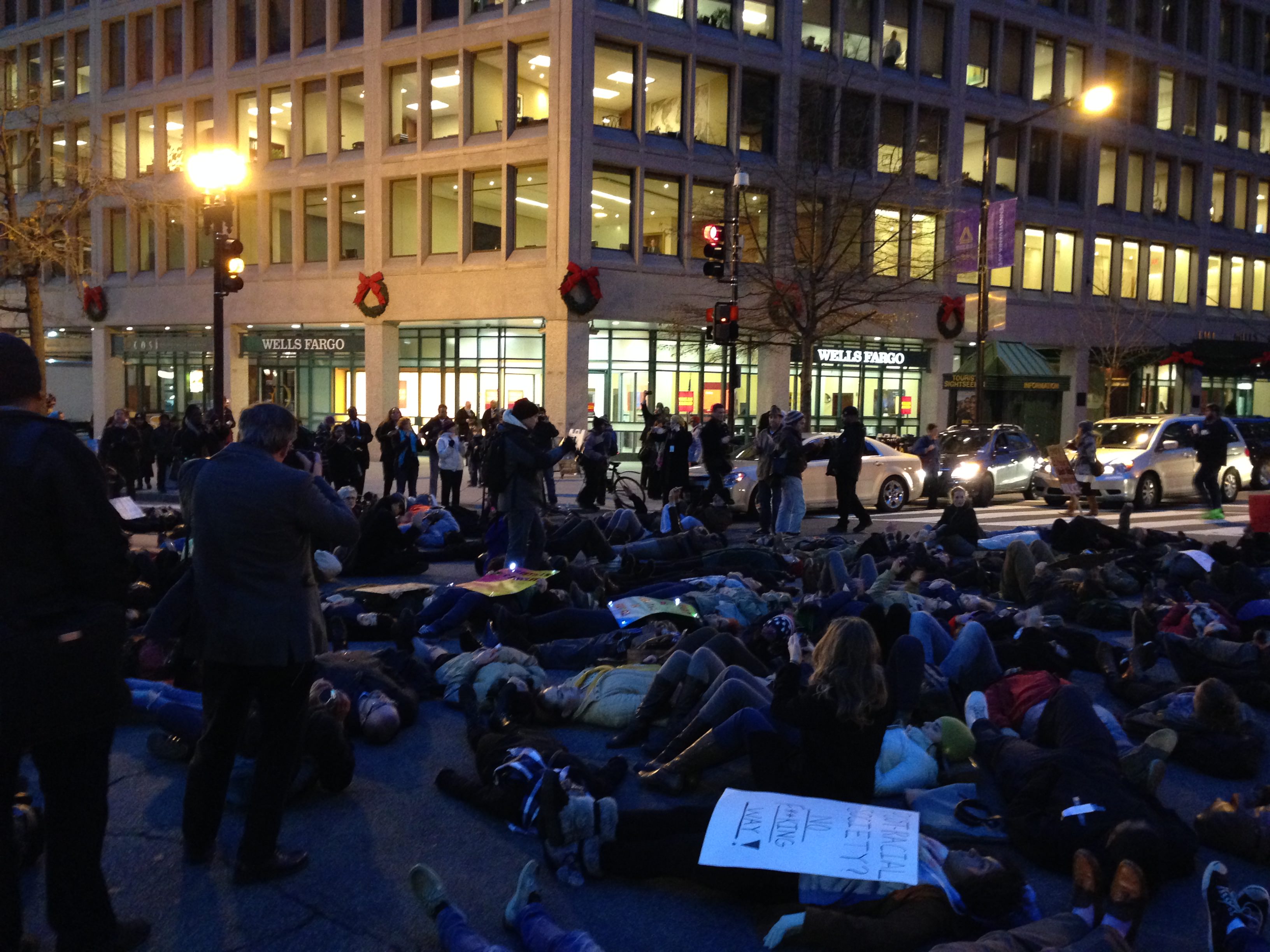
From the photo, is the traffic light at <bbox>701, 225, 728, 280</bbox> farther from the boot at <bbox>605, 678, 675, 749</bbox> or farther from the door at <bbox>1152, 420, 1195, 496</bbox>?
the boot at <bbox>605, 678, 675, 749</bbox>

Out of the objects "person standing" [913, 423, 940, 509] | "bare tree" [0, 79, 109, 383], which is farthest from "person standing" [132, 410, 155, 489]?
"person standing" [913, 423, 940, 509]

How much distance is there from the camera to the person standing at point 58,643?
316 centimetres

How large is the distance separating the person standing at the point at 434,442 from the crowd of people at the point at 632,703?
1031 centimetres

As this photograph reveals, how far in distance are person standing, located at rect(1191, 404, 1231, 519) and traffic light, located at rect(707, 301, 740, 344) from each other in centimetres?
856

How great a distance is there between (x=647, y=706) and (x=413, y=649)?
2.30 m

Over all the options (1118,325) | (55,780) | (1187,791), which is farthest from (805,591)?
(1118,325)

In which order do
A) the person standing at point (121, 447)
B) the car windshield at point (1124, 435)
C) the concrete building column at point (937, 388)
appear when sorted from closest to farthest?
the person standing at point (121, 447) < the car windshield at point (1124, 435) < the concrete building column at point (937, 388)

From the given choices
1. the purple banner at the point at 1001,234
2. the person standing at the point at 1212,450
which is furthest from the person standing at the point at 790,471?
the purple banner at the point at 1001,234

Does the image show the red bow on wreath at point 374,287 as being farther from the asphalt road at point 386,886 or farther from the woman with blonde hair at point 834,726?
the woman with blonde hair at point 834,726

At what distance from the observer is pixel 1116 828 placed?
4094 mm

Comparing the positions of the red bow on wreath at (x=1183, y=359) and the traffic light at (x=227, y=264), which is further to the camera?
the red bow on wreath at (x=1183, y=359)

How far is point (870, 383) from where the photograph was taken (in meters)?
35.5

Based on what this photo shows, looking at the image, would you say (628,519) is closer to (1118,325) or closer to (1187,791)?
(1187,791)

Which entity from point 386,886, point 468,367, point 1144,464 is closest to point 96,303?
point 468,367
